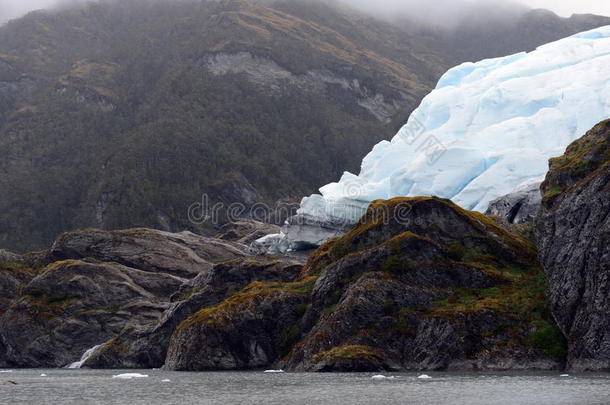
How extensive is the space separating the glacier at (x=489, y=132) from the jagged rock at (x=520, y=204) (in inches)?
136

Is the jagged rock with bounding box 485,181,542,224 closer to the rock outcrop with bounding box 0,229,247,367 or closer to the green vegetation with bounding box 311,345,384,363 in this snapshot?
the green vegetation with bounding box 311,345,384,363

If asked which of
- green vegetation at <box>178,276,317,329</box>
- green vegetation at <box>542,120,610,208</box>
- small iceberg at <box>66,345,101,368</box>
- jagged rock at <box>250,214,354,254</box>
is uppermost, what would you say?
green vegetation at <box>542,120,610,208</box>

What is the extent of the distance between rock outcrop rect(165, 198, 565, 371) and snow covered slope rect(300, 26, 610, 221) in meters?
22.1

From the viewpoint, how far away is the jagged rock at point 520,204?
100500mm

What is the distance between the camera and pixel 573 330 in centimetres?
6944

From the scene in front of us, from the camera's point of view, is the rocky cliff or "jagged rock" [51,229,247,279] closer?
the rocky cliff

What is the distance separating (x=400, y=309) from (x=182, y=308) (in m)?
29.2

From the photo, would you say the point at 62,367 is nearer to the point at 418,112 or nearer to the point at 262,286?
the point at 262,286

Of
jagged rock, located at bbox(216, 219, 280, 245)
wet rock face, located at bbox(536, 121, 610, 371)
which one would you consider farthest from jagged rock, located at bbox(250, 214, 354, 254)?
wet rock face, located at bbox(536, 121, 610, 371)

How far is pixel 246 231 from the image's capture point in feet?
549

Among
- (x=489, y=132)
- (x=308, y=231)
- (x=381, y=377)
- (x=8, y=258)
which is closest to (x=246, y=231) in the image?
(x=308, y=231)

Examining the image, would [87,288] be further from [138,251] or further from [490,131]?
[490,131]

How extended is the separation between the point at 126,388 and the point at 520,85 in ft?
241

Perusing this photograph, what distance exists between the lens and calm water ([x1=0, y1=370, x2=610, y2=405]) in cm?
5006
